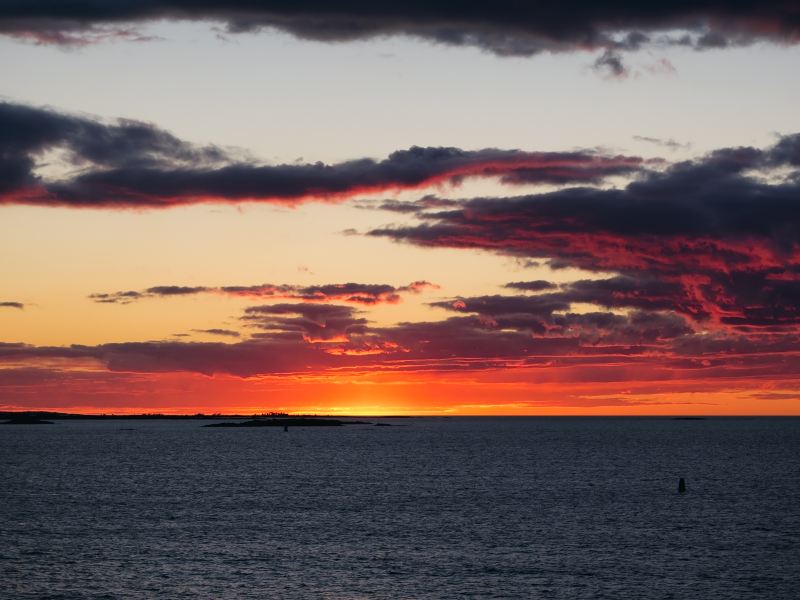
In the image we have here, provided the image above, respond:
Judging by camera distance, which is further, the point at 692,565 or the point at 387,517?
the point at 387,517

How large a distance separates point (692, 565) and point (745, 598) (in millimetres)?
10539

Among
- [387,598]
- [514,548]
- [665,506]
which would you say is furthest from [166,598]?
[665,506]

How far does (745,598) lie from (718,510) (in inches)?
1782

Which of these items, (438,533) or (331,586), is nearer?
(331,586)

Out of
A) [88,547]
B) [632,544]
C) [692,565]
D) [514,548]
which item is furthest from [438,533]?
[88,547]

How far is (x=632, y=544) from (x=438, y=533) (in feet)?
53.0

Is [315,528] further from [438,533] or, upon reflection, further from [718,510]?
[718,510]

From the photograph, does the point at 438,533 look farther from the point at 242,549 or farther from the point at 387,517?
the point at 242,549

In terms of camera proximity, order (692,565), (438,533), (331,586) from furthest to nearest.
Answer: (438,533), (692,565), (331,586)

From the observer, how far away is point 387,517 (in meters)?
93.8

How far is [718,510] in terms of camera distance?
331 feet

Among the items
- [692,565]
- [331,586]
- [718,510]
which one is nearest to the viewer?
[331,586]

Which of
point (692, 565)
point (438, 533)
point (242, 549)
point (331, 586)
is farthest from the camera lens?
point (438, 533)

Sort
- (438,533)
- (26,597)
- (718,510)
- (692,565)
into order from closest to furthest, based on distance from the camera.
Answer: (26,597) → (692,565) → (438,533) → (718,510)
